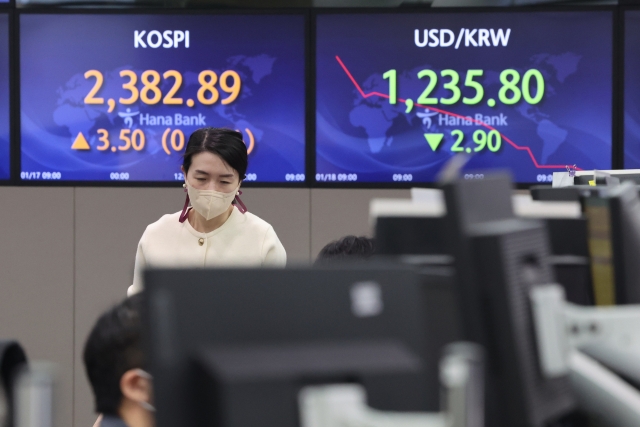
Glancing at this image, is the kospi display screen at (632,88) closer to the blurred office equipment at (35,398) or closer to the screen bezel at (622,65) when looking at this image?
the screen bezel at (622,65)

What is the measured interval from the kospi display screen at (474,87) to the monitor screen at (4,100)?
4.91 ft

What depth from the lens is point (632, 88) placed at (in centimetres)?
421

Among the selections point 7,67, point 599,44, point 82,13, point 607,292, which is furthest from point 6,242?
point 607,292

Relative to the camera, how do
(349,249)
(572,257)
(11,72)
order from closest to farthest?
(572,257) < (349,249) < (11,72)

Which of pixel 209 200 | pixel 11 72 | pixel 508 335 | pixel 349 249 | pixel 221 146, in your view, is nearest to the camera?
pixel 508 335

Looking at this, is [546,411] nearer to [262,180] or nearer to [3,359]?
[3,359]

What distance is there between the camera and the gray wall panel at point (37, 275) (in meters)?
4.38

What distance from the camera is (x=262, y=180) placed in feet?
14.0

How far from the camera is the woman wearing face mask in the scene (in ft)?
8.46

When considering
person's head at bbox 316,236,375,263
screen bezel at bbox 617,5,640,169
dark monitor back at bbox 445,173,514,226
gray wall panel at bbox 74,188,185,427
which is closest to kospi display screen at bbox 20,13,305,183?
gray wall panel at bbox 74,188,185,427

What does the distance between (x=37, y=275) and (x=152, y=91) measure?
106cm

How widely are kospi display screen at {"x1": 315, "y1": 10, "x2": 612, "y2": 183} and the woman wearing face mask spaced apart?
65.5 inches

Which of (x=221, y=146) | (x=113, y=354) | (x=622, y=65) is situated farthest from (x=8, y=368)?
(x=622, y=65)
